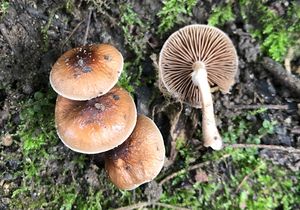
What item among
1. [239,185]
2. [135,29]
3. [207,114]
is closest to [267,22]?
[207,114]

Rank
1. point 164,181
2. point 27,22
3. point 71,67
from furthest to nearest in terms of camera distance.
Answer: point 164,181 < point 27,22 < point 71,67

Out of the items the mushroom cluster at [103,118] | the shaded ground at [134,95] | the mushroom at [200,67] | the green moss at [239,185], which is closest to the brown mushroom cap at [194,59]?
the mushroom at [200,67]

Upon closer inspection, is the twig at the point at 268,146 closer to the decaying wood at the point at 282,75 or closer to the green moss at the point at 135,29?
the decaying wood at the point at 282,75

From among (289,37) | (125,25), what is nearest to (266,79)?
(289,37)

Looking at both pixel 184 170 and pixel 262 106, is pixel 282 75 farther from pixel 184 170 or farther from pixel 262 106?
pixel 184 170

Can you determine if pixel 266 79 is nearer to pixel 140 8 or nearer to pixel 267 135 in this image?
pixel 267 135
